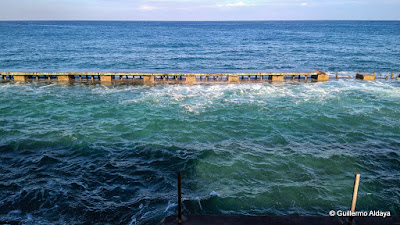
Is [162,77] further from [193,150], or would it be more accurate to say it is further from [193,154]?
[193,154]

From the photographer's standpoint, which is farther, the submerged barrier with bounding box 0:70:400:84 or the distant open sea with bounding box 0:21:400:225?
the submerged barrier with bounding box 0:70:400:84

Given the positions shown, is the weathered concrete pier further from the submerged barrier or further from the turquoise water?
the turquoise water

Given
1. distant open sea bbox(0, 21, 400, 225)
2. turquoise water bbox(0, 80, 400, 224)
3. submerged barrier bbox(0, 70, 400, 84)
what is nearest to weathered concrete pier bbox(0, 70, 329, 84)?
submerged barrier bbox(0, 70, 400, 84)

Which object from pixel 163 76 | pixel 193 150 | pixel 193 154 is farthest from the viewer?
pixel 163 76

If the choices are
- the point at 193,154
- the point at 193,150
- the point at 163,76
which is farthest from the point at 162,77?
the point at 193,154

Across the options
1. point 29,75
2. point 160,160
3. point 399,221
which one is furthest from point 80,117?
point 399,221
